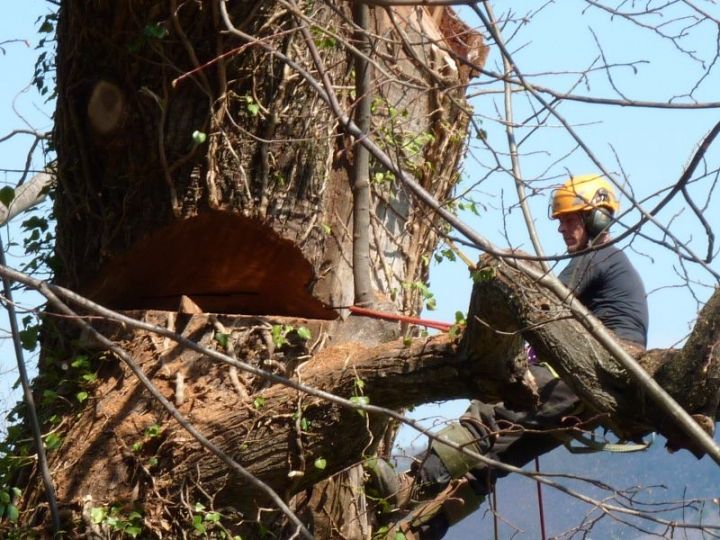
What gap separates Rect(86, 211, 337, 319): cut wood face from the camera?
194 inches

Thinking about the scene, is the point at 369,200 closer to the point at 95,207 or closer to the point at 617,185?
the point at 95,207

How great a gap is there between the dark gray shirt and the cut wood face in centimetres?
174

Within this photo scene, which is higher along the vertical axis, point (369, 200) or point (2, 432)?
point (369, 200)

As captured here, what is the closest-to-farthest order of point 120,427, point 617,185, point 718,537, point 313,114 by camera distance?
1. point 718,537
2. point 617,185
3. point 120,427
4. point 313,114

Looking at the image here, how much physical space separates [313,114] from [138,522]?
1863 mm

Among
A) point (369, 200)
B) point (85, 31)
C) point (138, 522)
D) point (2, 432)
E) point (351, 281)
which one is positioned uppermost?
point (85, 31)

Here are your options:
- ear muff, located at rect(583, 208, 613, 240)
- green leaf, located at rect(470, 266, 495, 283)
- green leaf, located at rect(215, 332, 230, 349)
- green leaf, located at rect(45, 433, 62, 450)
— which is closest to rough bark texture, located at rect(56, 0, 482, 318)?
green leaf, located at rect(215, 332, 230, 349)

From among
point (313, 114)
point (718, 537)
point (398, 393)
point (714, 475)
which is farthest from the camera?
point (714, 475)

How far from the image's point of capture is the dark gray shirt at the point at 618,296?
6109mm

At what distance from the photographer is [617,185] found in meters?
3.58

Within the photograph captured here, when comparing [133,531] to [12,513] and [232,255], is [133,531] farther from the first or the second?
[232,255]

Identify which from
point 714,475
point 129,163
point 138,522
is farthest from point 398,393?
point 714,475

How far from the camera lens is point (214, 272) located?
5.29 m

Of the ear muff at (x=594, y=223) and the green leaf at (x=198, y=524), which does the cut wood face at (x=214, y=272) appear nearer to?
the green leaf at (x=198, y=524)
